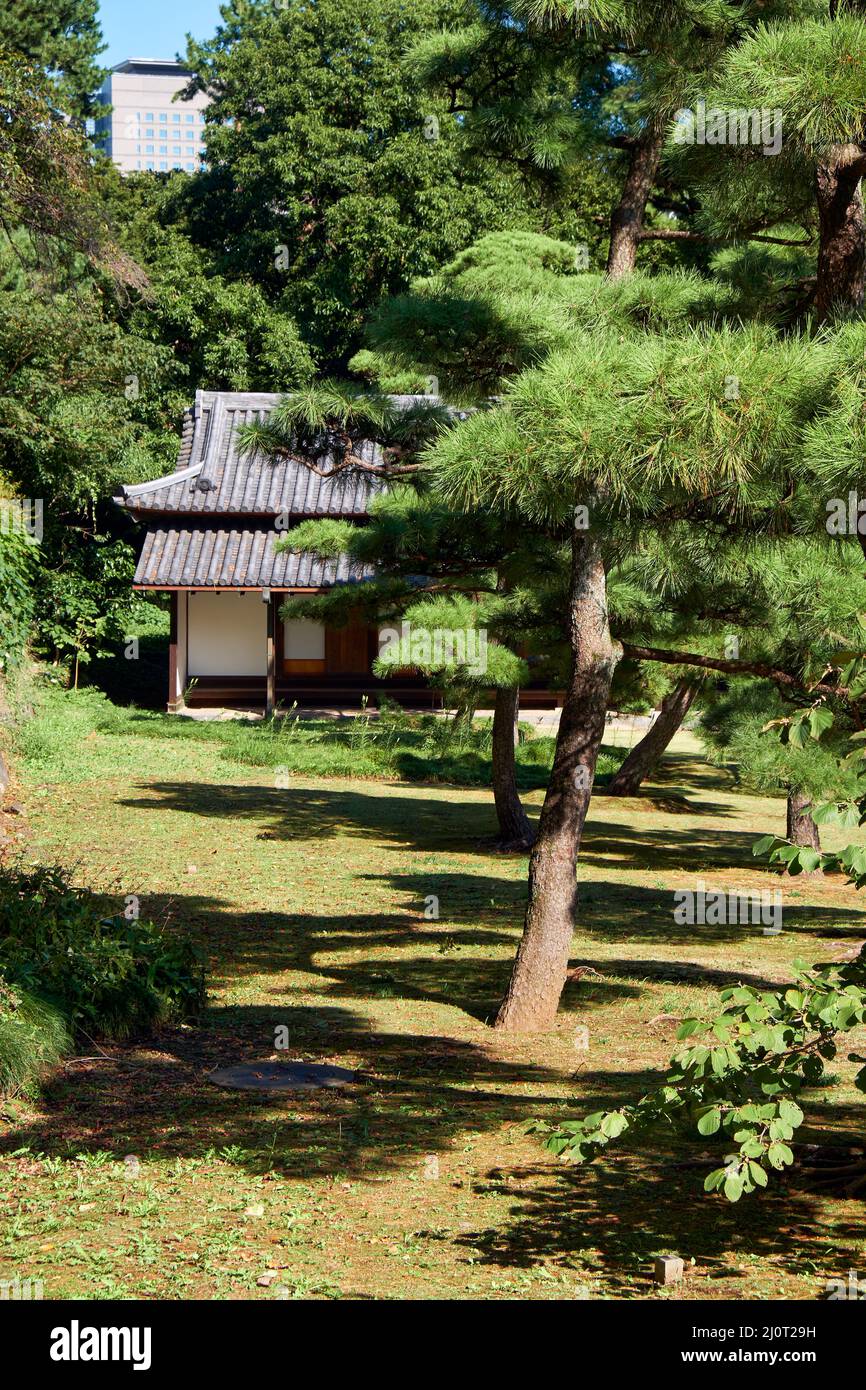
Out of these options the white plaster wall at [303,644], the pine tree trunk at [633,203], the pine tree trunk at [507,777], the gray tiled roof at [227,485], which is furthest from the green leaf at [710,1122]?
the white plaster wall at [303,644]

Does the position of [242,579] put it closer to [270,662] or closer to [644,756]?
[270,662]

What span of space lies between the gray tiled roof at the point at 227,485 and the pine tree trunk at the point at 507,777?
10.6 meters

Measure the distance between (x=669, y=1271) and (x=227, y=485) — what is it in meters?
21.8

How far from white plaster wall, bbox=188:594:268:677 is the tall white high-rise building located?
121 m

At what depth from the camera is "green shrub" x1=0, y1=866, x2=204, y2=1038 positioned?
258 inches

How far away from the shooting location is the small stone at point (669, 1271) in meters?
3.97

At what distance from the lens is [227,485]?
80.9 feet

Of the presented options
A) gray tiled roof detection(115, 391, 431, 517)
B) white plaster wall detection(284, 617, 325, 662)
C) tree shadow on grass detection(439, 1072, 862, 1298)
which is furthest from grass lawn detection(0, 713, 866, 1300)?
white plaster wall detection(284, 617, 325, 662)

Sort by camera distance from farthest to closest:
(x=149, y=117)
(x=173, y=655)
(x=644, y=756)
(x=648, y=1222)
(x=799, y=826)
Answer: (x=149, y=117) → (x=173, y=655) → (x=644, y=756) → (x=799, y=826) → (x=648, y=1222)

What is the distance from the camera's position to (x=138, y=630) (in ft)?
89.2

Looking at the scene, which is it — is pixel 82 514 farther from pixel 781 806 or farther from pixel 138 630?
pixel 781 806

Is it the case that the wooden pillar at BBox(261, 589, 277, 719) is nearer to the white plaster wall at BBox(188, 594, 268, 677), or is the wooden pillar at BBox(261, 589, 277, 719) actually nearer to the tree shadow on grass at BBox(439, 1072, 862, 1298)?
the white plaster wall at BBox(188, 594, 268, 677)

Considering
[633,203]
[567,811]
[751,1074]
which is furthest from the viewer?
[633,203]

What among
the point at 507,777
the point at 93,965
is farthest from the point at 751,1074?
the point at 507,777
